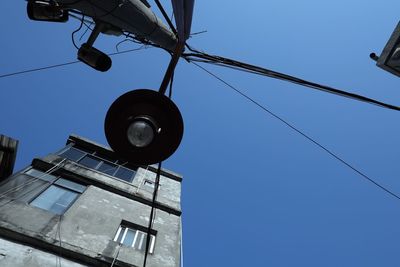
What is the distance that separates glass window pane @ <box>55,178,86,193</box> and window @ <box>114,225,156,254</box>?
2.43 meters

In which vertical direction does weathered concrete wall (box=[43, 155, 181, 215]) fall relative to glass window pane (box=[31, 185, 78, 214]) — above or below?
above

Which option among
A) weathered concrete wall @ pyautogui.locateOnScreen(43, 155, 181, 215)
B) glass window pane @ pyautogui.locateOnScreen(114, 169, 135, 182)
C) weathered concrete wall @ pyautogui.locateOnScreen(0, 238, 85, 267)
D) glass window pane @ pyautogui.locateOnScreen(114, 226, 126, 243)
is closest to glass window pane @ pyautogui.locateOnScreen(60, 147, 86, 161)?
weathered concrete wall @ pyautogui.locateOnScreen(43, 155, 181, 215)

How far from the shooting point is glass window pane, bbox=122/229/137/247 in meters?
9.85

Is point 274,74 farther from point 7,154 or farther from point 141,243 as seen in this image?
point 7,154

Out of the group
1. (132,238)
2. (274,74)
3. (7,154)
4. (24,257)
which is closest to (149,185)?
(132,238)

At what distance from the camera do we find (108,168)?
14.6 metres

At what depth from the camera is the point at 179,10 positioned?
9.63 feet

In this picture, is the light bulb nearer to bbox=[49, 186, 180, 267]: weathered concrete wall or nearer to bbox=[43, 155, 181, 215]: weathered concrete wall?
bbox=[49, 186, 180, 267]: weathered concrete wall

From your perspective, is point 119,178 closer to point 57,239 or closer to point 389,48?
point 57,239

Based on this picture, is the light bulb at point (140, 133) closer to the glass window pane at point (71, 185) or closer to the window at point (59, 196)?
the window at point (59, 196)

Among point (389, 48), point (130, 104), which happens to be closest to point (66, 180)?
point (130, 104)

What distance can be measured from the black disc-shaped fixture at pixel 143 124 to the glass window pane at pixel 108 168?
37.8 feet

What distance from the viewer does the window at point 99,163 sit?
14109 mm

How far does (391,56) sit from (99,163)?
1263 cm
